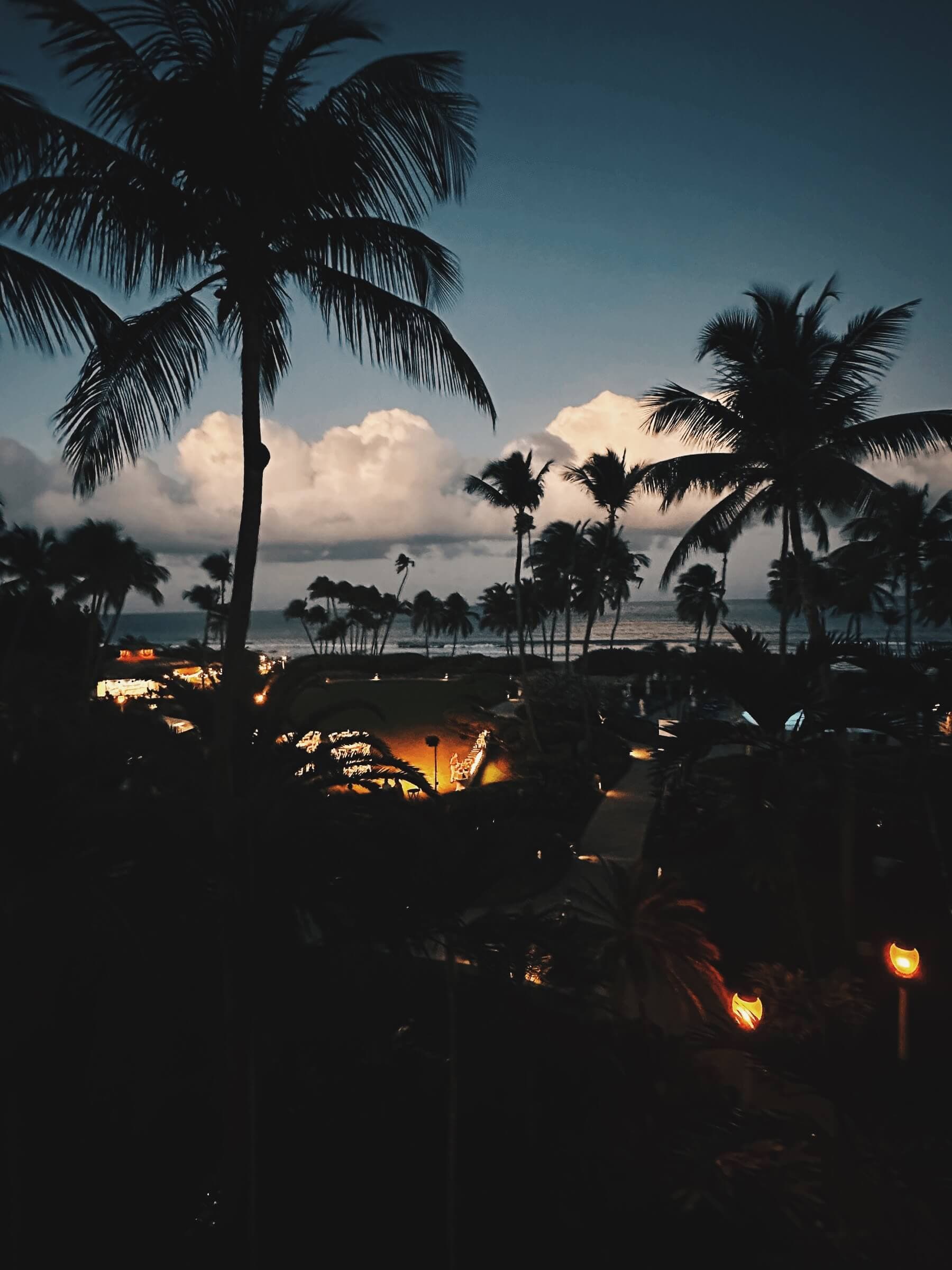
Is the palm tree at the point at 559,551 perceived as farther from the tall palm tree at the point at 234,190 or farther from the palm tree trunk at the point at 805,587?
the tall palm tree at the point at 234,190

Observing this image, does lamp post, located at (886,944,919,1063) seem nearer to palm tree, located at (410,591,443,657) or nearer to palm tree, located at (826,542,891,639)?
palm tree, located at (826,542,891,639)

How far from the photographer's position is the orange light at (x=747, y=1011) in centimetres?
734

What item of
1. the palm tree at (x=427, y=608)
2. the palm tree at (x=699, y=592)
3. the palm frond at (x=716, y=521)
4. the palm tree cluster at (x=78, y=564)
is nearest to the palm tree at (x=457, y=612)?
the palm tree at (x=427, y=608)

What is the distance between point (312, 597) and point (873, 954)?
86.6 meters

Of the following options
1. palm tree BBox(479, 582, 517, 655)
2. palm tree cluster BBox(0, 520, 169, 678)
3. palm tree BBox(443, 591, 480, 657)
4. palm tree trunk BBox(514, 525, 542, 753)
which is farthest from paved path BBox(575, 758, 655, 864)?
palm tree BBox(443, 591, 480, 657)

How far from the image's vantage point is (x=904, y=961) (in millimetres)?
6684

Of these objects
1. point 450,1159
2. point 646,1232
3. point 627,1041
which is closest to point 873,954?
point 627,1041

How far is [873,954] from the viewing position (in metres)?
9.65

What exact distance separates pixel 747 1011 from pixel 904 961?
1.77 m

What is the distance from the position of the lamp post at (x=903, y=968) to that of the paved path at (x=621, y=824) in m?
6.65

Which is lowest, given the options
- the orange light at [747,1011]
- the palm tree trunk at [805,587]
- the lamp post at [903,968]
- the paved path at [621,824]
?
the paved path at [621,824]

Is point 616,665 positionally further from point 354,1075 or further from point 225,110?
point 225,110

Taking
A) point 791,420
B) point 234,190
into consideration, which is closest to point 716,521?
point 791,420

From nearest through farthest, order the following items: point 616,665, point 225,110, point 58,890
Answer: point 225,110, point 58,890, point 616,665
